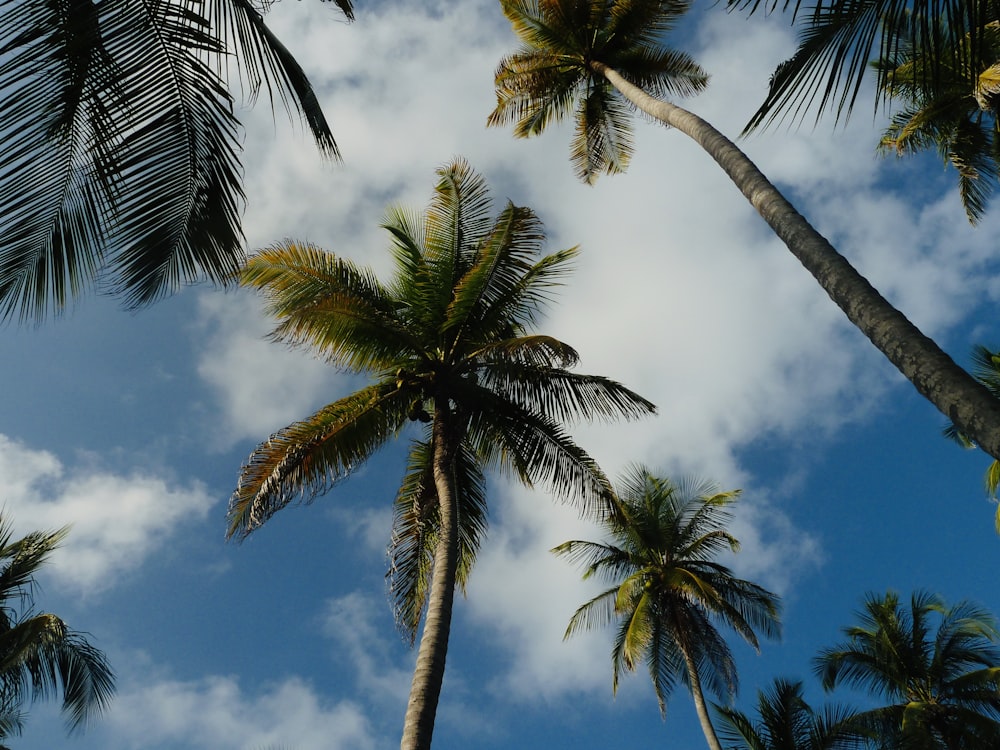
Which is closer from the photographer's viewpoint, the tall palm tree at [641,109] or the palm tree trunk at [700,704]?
the tall palm tree at [641,109]

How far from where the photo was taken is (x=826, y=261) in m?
5.43

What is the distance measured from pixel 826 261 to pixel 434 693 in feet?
20.4

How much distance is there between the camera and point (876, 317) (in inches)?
188

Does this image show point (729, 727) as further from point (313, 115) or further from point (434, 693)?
point (313, 115)

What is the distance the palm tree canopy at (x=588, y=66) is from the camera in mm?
14703

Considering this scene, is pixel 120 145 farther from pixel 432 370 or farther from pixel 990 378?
pixel 990 378

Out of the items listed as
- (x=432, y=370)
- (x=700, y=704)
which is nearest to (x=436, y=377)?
(x=432, y=370)

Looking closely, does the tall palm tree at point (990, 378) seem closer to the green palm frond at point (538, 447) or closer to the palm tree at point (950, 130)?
the palm tree at point (950, 130)

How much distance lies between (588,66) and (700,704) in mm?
15483

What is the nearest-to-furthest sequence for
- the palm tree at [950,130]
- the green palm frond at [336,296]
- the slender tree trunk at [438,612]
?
the slender tree trunk at [438,612], the green palm frond at [336,296], the palm tree at [950,130]

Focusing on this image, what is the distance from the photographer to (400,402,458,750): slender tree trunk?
8195 mm

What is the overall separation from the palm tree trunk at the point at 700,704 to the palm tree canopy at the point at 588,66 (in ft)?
41.2

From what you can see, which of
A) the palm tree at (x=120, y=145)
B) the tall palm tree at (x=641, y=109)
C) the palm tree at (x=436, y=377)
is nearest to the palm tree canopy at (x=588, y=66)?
the tall palm tree at (x=641, y=109)

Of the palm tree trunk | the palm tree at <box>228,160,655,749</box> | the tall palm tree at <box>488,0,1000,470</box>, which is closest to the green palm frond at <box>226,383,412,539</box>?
the palm tree at <box>228,160,655,749</box>
